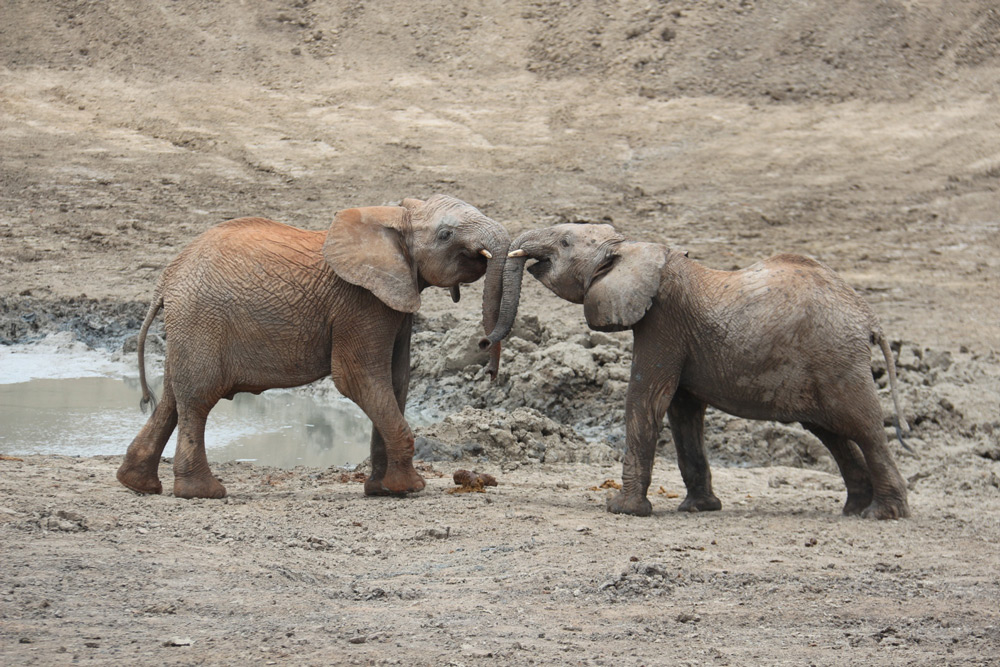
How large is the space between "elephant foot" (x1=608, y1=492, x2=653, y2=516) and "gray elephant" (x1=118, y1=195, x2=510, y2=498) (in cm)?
117

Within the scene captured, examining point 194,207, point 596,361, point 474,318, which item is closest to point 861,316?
point 596,361

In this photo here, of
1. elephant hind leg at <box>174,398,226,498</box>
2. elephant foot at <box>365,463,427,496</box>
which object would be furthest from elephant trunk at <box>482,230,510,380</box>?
elephant hind leg at <box>174,398,226,498</box>

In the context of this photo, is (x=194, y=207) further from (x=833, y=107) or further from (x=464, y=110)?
(x=833, y=107)

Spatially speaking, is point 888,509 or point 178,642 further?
point 888,509

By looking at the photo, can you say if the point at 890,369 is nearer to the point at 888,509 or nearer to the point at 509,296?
the point at 888,509

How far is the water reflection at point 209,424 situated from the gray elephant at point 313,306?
7.74ft

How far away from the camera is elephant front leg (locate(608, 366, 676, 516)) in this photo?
6.93 meters

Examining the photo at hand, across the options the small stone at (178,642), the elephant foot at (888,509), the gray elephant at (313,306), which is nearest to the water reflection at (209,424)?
the gray elephant at (313,306)

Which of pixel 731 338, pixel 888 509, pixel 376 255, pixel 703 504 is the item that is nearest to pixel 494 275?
pixel 376 255

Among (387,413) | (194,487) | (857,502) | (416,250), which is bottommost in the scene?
(194,487)

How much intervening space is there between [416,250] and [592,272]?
0.98 metres

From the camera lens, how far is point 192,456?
721cm

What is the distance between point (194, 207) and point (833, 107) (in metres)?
10.2

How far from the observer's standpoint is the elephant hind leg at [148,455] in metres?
7.34
